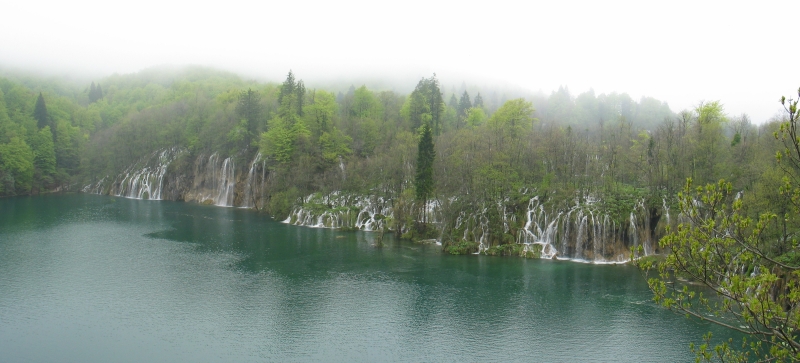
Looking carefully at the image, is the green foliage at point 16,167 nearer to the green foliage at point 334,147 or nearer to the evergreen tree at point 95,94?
the evergreen tree at point 95,94

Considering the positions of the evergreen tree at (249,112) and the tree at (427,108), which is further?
the evergreen tree at (249,112)

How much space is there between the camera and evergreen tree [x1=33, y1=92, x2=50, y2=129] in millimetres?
103375

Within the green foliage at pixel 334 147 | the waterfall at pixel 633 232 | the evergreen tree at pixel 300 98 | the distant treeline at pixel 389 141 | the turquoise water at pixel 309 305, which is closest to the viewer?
the turquoise water at pixel 309 305

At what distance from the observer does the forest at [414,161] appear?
46625mm

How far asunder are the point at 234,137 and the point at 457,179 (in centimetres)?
4836

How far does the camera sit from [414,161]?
6103cm

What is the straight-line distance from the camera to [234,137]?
85125 millimetres

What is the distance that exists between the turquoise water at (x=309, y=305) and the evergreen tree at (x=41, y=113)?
64.3 metres

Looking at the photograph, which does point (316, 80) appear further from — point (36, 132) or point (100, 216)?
point (100, 216)

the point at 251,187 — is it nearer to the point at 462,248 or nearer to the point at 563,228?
the point at 462,248

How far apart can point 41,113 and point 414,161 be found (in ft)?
294

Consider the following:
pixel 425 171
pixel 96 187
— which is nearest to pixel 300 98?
pixel 425 171

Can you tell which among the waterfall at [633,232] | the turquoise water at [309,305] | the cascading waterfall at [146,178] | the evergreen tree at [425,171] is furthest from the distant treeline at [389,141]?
the turquoise water at [309,305]

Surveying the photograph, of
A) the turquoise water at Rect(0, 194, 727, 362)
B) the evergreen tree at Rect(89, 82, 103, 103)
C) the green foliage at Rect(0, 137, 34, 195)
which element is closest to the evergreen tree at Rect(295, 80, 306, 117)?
the turquoise water at Rect(0, 194, 727, 362)
